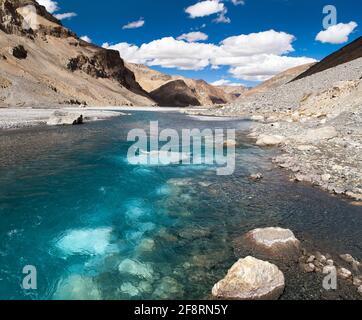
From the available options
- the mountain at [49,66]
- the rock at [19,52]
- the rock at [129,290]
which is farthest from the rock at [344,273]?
the rock at [19,52]

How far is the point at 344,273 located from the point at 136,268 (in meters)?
4.83

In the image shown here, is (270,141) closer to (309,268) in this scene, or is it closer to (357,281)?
(309,268)

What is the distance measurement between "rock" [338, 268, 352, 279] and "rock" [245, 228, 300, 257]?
1.07 metres

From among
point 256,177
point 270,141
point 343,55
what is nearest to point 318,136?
point 270,141

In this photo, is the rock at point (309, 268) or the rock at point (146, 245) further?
the rock at point (146, 245)

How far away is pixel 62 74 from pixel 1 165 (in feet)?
296

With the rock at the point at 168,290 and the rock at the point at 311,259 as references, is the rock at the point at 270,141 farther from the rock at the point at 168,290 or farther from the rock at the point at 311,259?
the rock at the point at 168,290

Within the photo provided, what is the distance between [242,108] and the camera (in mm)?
66188

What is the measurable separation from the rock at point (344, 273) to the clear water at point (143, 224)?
607 millimetres

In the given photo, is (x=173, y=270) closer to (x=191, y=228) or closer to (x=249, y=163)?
(x=191, y=228)

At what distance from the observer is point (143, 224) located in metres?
10.5

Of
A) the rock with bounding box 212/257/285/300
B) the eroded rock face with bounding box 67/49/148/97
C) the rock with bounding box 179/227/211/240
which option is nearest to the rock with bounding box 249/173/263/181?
the rock with bounding box 179/227/211/240

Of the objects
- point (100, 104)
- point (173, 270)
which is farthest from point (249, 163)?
point (100, 104)

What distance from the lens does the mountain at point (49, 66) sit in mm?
70625
